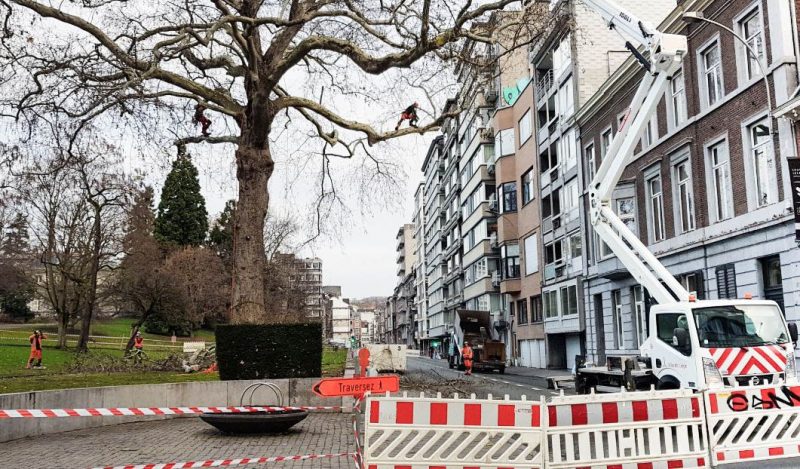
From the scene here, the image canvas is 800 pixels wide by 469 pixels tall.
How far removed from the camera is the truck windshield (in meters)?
12.5

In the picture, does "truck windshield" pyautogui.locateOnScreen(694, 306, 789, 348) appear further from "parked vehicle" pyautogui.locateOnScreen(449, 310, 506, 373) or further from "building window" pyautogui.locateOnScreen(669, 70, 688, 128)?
"parked vehicle" pyautogui.locateOnScreen(449, 310, 506, 373)

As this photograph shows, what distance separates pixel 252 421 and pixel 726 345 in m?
8.18

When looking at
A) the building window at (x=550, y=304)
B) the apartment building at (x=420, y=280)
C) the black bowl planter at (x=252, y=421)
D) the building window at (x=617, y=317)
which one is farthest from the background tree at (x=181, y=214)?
the black bowl planter at (x=252, y=421)

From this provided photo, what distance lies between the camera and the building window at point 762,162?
65.7 ft

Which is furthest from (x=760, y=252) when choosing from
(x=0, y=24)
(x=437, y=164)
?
(x=437, y=164)

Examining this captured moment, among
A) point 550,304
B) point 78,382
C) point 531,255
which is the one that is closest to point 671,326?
point 78,382

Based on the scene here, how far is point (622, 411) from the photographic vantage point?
26.2 feet

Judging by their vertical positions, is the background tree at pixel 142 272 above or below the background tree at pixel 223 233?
below

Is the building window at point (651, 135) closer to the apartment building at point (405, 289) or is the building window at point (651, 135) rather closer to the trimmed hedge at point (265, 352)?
the trimmed hedge at point (265, 352)

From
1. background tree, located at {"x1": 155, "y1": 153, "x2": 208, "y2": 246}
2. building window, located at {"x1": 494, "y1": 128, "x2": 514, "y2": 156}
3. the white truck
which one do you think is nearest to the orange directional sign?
the white truck

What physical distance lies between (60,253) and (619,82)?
31.5 m

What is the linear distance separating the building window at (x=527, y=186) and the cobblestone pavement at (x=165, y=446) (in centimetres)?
3295

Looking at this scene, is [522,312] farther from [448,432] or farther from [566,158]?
[448,432]

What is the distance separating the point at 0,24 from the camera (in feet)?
55.5
